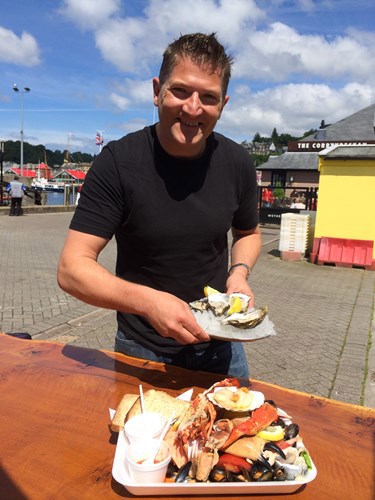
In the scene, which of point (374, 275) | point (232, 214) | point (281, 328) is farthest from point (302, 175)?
point (232, 214)

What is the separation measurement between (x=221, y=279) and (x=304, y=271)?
24.8 feet

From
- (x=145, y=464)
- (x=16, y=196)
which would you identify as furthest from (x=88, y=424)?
(x=16, y=196)

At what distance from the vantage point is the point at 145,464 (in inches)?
48.3

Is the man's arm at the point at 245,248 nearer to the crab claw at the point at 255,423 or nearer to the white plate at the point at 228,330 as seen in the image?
the white plate at the point at 228,330

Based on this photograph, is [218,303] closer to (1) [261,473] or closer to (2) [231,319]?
(2) [231,319]

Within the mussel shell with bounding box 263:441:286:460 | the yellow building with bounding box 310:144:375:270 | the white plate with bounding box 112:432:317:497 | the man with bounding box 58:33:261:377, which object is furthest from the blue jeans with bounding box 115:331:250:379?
the yellow building with bounding box 310:144:375:270

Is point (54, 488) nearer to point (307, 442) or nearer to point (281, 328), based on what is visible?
point (307, 442)

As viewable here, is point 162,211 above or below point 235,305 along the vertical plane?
above

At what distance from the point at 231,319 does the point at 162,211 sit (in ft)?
1.81

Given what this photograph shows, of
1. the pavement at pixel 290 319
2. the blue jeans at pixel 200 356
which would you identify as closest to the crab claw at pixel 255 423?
the blue jeans at pixel 200 356

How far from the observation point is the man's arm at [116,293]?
155 centimetres

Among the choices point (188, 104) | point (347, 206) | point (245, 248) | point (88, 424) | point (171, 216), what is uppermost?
point (188, 104)

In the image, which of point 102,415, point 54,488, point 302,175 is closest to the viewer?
point 54,488

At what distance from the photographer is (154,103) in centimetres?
188
